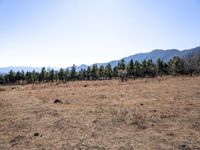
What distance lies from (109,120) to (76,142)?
14.8ft

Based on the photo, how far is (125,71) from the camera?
102 meters

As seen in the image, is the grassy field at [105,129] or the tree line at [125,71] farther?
the tree line at [125,71]

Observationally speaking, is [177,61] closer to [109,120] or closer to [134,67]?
[134,67]

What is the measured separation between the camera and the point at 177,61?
109 m

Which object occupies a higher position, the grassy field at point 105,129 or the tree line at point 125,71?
the tree line at point 125,71

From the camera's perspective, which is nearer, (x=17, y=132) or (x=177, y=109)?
(x=17, y=132)

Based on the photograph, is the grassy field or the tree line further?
the tree line

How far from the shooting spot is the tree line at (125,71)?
359 ft

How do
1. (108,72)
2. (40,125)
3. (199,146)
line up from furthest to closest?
(108,72) < (40,125) < (199,146)

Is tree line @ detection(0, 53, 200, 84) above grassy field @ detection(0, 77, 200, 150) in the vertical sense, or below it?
above

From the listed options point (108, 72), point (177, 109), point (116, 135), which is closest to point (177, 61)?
point (108, 72)

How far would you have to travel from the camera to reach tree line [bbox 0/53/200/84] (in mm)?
109438

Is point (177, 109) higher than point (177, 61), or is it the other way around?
point (177, 61)

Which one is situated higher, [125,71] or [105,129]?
[125,71]
